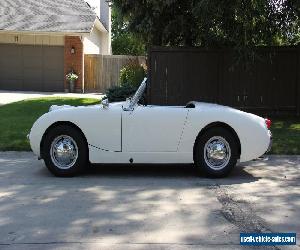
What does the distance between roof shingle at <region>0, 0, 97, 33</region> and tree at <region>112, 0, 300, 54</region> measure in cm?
1097

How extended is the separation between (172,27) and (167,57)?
111 centimetres

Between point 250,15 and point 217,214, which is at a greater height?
point 250,15

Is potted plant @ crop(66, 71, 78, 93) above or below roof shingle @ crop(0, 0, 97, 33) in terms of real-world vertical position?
below

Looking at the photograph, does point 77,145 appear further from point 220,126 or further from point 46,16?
point 46,16

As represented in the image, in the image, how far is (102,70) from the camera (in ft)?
91.0

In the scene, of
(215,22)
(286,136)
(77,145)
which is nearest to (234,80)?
(215,22)

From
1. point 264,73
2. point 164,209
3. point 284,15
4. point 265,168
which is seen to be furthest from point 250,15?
point 164,209

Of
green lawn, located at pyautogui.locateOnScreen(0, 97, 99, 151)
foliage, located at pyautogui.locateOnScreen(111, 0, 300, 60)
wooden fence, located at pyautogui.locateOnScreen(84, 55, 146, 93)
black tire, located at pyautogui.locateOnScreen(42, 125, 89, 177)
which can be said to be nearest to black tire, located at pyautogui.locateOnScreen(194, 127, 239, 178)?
black tire, located at pyautogui.locateOnScreen(42, 125, 89, 177)

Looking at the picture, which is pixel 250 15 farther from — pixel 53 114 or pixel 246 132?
pixel 53 114

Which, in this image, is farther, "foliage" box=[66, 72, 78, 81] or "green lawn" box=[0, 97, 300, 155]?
"foliage" box=[66, 72, 78, 81]

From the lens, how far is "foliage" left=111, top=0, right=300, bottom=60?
1293 cm

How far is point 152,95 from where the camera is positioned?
47.4ft

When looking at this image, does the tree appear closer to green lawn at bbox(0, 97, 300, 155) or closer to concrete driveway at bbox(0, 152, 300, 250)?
green lawn at bbox(0, 97, 300, 155)

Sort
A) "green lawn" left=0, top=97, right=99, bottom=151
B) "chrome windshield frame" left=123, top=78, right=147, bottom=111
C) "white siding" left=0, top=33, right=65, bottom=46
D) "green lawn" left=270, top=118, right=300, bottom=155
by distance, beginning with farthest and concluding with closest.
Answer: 1. "white siding" left=0, top=33, right=65, bottom=46
2. "green lawn" left=0, top=97, right=99, bottom=151
3. "green lawn" left=270, top=118, right=300, bottom=155
4. "chrome windshield frame" left=123, top=78, right=147, bottom=111
